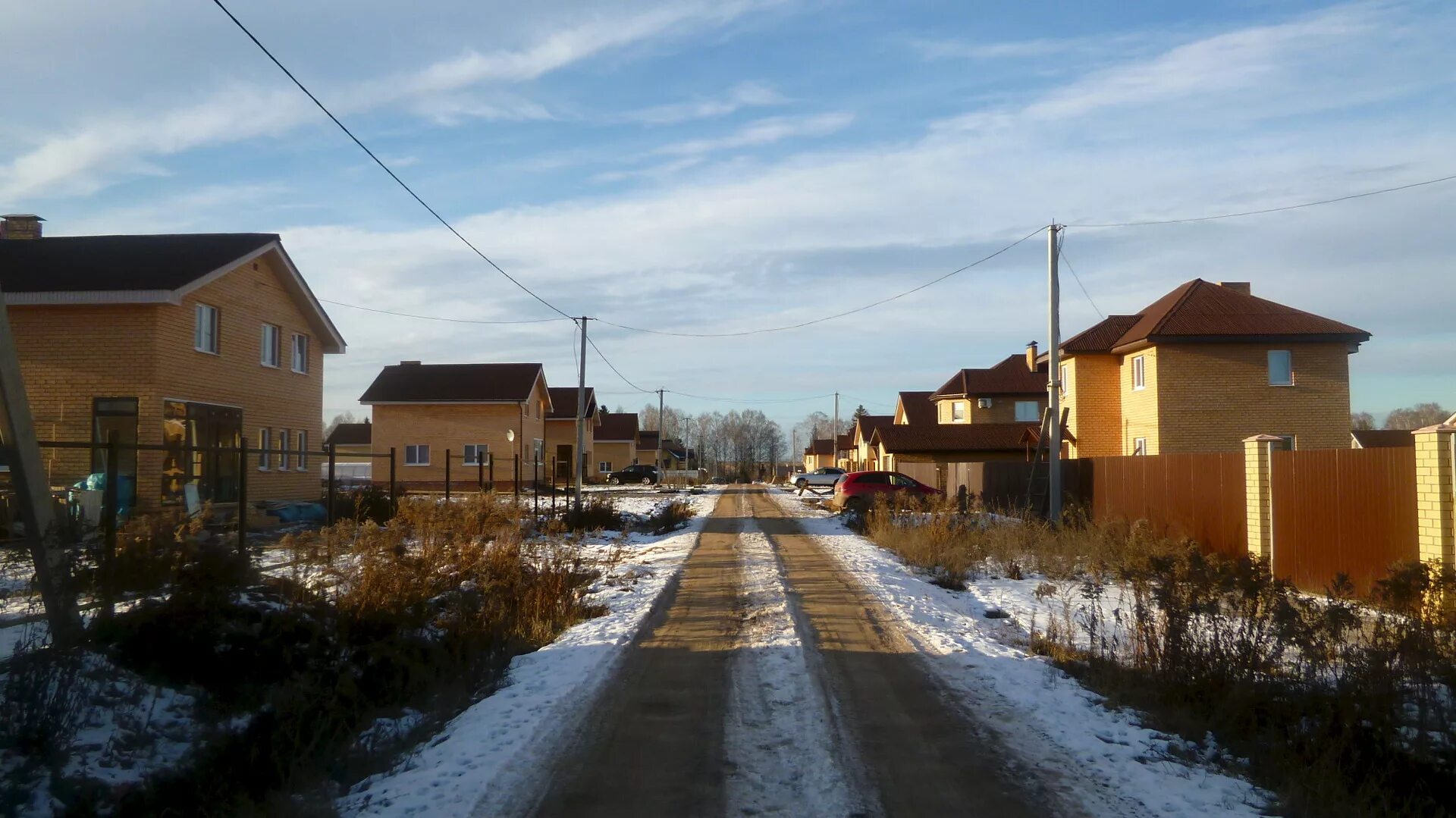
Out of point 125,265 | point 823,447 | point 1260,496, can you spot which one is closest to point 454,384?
point 125,265

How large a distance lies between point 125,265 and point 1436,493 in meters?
23.9

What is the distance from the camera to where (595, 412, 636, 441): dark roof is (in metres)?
80.1

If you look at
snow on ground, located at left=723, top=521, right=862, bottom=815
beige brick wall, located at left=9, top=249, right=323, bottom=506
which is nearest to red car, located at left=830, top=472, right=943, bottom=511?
beige brick wall, located at left=9, top=249, right=323, bottom=506

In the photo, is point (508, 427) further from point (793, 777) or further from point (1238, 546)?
point (793, 777)

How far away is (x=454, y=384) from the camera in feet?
154

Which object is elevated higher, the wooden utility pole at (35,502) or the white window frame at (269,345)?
the white window frame at (269,345)

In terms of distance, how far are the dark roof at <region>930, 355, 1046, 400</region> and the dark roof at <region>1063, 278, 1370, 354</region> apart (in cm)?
1602

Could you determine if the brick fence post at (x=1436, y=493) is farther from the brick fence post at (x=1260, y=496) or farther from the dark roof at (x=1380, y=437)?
the dark roof at (x=1380, y=437)

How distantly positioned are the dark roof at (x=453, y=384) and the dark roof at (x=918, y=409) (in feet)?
83.7

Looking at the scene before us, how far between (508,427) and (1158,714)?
1631 inches

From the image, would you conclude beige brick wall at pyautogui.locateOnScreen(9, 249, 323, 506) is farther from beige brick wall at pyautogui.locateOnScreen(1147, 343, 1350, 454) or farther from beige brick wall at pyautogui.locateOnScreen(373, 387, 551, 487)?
beige brick wall at pyautogui.locateOnScreen(1147, 343, 1350, 454)

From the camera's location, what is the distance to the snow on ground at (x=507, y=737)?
17.3 feet

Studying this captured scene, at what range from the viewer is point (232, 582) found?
7.07 meters

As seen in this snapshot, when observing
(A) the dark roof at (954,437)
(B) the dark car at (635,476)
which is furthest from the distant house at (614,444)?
(A) the dark roof at (954,437)
